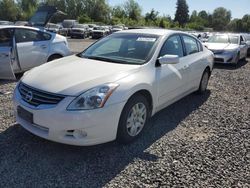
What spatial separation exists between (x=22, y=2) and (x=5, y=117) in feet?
277

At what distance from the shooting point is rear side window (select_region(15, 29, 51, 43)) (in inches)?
262

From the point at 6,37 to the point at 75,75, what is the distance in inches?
152

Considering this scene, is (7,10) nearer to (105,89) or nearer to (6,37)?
(6,37)

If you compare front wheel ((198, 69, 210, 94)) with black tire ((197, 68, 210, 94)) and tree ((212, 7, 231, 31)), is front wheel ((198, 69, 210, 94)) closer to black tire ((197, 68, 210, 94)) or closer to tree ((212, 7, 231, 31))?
black tire ((197, 68, 210, 94))

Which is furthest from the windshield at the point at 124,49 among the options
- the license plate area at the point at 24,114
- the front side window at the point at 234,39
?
the front side window at the point at 234,39

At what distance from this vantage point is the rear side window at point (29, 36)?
6648mm

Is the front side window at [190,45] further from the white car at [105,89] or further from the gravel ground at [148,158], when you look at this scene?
the gravel ground at [148,158]

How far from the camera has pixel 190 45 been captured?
17.3 feet

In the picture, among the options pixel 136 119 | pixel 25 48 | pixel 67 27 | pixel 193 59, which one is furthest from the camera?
pixel 67 27

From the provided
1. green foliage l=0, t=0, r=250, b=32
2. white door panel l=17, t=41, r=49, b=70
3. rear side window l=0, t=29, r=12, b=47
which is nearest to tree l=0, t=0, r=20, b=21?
Answer: green foliage l=0, t=0, r=250, b=32

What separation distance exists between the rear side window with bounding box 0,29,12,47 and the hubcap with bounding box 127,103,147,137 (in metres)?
4.15

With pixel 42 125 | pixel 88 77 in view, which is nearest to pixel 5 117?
pixel 42 125

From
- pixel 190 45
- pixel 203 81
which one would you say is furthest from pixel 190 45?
pixel 203 81

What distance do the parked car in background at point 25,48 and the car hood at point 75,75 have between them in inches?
92.3
